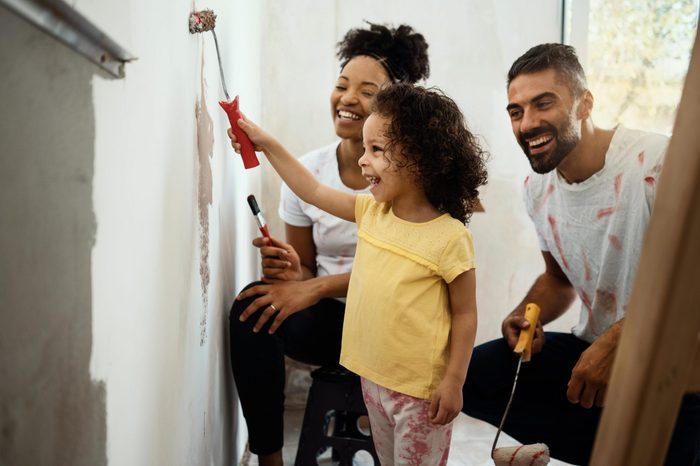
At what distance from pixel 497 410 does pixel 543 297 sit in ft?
0.99

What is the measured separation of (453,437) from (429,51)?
1173mm

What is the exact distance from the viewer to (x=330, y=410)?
1.49 m

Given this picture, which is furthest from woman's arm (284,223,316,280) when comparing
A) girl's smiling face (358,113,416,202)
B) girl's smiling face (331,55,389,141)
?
girl's smiling face (358,113,416,202)

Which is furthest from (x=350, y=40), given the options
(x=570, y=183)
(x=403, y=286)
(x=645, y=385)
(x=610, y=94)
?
(x=645, y=385)

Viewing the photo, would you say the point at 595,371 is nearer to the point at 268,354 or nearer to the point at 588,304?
the point at 588,304

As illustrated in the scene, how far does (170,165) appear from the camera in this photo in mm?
904

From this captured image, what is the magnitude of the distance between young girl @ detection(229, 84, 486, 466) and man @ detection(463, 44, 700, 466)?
0.29 m

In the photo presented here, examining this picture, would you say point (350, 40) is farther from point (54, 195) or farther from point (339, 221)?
point (54, 195)

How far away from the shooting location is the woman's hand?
132 cm

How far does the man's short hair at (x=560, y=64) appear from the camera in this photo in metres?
1.40

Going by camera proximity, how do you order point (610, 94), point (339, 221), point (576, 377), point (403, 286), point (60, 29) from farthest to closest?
point (610, 94), point (339, 221), point (576, 377), point (403, 286), point (60, 29)

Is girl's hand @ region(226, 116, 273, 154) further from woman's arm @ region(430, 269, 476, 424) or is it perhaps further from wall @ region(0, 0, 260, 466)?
woman's arm @ region(430, 269, 476, 424)

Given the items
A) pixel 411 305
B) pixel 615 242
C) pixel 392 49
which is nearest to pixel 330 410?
pixel 411 305

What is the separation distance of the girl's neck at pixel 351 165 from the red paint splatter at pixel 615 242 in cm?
54
